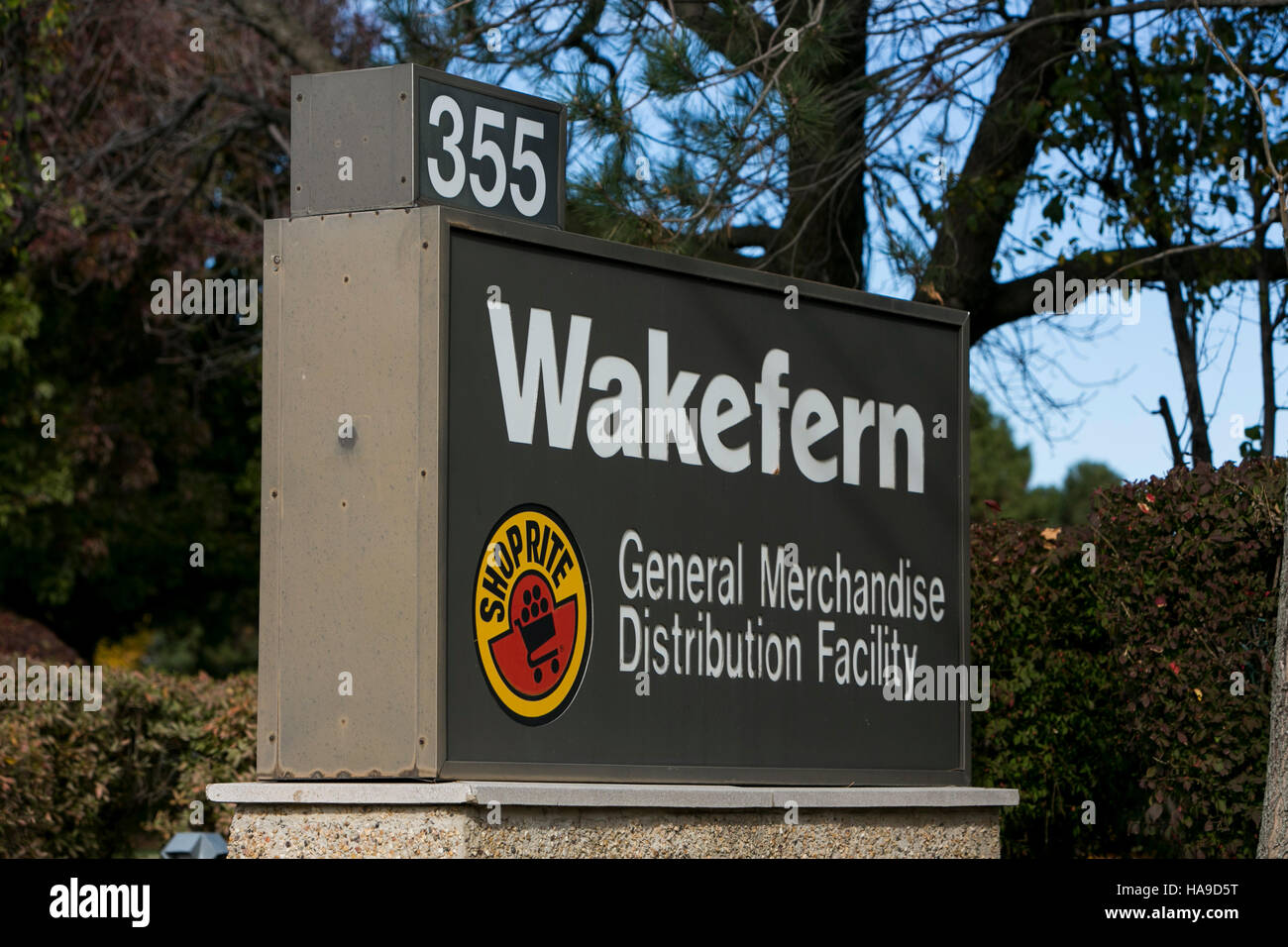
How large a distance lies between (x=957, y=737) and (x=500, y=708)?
2.14 m

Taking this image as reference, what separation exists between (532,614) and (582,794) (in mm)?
559

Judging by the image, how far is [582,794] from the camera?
4832 millimetres

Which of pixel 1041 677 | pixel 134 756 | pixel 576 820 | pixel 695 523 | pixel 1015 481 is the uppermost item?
pixel 1015 481

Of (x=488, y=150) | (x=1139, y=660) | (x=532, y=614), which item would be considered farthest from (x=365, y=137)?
(x=1139, y=660)

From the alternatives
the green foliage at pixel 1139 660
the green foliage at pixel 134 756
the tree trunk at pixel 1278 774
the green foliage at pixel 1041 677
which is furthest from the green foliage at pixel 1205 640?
the green foliage at pixel 134 756

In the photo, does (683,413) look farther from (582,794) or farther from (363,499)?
(582,794)

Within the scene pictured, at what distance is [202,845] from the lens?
925 centimetres

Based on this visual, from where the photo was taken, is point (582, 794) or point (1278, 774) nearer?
point (582, 794)

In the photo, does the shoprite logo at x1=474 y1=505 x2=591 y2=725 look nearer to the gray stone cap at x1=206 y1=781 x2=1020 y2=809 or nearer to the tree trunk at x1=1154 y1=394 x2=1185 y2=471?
the gray stone cap at x1=206 y1=781 x2=1020 y2=809

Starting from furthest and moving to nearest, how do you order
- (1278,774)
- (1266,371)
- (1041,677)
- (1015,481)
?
(1015,481) → (1266,371) → (1041,677) → (1278,774)

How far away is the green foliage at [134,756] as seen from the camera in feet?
32.5

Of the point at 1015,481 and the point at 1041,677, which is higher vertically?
the point at 1015,481

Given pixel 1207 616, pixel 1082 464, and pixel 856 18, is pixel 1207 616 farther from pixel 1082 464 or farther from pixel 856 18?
pixel 1082 464
